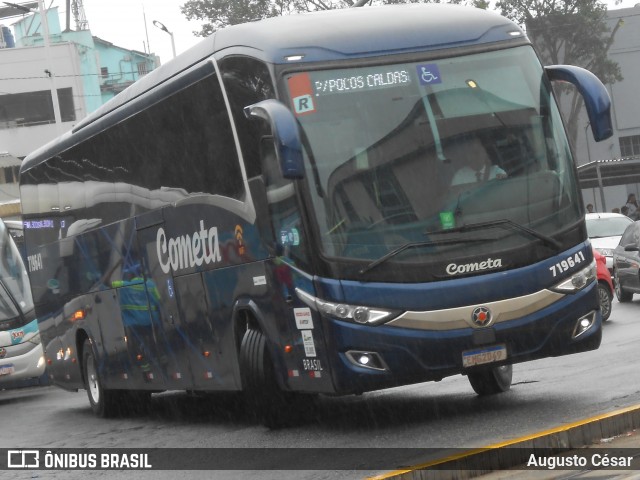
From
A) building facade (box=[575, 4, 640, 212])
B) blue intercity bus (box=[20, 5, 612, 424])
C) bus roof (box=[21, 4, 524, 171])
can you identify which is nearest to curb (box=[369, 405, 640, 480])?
blue intercity bus (box=[20, 5, 612, 424])

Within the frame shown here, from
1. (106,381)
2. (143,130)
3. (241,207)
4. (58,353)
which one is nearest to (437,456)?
(241,207)

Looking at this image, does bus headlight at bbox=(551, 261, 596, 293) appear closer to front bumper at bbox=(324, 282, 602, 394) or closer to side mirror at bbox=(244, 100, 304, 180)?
front bumper at bbox=(324, 282, 602, 394)

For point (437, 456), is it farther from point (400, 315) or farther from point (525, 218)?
point (525, 218)

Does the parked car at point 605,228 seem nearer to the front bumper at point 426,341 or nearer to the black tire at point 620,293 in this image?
the black tire at point 620,293

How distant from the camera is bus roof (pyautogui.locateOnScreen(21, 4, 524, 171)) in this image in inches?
419

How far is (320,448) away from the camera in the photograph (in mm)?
10133

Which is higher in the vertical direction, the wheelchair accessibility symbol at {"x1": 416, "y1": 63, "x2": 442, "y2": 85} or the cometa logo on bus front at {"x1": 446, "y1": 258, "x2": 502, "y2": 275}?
the wheelchair accessibility symbol at {"x1": 416, "y1": 63, "x2": 442, "y2": 85}

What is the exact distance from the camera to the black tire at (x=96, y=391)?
16422 mm

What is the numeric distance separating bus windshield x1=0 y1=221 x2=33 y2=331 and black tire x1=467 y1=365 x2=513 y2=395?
1197 centimetres

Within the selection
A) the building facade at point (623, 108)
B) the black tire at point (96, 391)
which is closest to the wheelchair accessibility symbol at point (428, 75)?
the black tire at point (96, 391)

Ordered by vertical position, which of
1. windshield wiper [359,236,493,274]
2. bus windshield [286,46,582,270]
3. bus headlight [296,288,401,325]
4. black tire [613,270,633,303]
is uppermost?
bus windshield [286,46,582,270]

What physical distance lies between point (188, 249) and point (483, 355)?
3.62 meters

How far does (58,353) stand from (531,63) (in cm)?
936

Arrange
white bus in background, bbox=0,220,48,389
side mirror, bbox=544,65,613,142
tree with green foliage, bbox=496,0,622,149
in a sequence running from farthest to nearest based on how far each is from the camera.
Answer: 1. tree with green foliage, bbox=496,0,622,149
2. white bus in background, bbox=0,220,48,389
3. side mirror, bbox=544,65,613,142
